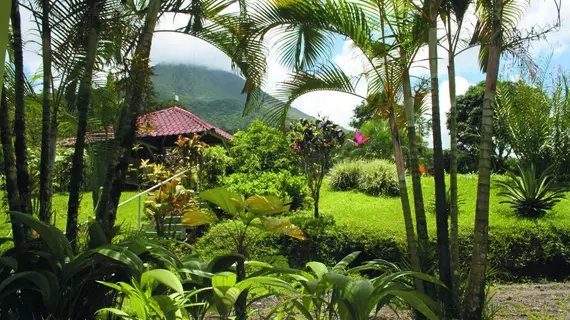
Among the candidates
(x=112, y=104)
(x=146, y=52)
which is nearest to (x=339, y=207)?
(x=112, y=104)

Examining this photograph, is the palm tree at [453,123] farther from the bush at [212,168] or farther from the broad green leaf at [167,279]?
the bush at [212,168]

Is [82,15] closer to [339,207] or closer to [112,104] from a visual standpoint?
[112,104]

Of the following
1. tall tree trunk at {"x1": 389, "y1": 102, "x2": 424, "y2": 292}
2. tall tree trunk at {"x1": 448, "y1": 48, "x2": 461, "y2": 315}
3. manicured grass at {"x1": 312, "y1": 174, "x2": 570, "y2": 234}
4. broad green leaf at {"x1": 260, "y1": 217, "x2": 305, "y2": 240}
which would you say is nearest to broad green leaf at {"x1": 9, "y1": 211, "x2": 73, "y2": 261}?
broad green leaf at {"x1": 260, "y1": 217, "x2": 305, "y2": 240}

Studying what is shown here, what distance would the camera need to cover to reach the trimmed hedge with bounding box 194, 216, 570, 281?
688 cm

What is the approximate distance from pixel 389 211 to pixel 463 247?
2526 millimetres

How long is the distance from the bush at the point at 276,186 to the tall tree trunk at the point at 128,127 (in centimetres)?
582

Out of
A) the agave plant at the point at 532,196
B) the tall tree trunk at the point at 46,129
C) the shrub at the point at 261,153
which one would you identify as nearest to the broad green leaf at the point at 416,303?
the tall tree trunk at the point at 46,129

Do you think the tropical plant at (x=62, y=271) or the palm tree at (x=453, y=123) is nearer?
the tropical plant at (x=62, y=271)

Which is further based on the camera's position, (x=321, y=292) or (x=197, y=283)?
(x=197, y=283)

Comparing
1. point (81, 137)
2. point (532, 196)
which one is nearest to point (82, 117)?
point (81, 137)

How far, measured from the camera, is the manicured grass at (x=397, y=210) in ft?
25.5

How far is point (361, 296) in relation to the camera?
2.51 metres

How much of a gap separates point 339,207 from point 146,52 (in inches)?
260

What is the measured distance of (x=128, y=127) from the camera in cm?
416
